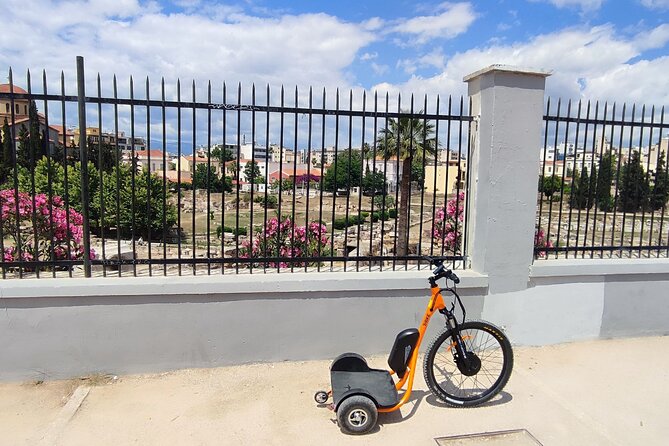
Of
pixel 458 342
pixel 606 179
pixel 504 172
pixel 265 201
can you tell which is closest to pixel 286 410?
pixel 458 342

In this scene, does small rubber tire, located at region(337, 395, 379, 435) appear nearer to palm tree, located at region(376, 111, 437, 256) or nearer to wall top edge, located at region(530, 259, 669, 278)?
palm tree, located at region(376, 111, 437, 256)

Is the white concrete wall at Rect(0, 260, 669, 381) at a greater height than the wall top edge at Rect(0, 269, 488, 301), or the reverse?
the wall top edge at Rect(0, 269, 488, 301)

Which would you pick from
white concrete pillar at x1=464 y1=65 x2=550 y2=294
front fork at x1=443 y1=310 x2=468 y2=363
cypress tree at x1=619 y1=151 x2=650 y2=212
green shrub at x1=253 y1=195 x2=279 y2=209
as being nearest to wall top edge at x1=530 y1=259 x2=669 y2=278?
white concrete pillar at x1=464 y1=65 x2=550 y2=294

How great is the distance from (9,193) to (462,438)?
474 cm

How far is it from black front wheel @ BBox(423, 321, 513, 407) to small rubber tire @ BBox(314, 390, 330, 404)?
0.75 metres

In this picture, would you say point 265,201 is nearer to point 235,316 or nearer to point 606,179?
point 235,316

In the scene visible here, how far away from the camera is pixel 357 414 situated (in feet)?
10.2

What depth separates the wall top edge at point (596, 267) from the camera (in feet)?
15.1

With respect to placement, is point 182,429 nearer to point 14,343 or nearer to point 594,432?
point 14,343

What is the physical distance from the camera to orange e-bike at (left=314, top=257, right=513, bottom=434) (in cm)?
311

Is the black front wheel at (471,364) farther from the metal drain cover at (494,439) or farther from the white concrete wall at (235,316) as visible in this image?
the white concrete wall at (235,316)

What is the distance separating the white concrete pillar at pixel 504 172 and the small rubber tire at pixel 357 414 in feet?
6.43

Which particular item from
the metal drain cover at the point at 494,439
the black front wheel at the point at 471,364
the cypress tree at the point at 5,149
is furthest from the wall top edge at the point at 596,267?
the cypress tree at the point at 5,149

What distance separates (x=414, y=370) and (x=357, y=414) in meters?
0.54
